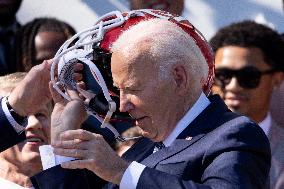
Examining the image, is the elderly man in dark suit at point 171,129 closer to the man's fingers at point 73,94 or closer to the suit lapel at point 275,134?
the man's fingers at point 73,94

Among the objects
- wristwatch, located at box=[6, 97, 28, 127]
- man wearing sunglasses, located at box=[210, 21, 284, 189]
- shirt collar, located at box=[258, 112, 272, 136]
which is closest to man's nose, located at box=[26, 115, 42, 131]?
wristwatch, located at box=[6, 97, 28, 127]

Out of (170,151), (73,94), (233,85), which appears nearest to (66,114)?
(73,94)

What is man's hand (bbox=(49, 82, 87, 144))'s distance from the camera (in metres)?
2.74

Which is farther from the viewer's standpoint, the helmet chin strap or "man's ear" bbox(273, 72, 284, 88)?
"man's ear" bbox(273, 72, 284, 88)

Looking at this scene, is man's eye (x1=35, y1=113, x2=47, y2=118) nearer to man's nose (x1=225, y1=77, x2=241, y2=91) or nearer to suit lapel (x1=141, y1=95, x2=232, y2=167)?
man's nose (x1=225, y1=77, x2=241, y2=91)

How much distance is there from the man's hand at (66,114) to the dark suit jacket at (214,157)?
0.87ft

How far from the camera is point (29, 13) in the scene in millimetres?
5453

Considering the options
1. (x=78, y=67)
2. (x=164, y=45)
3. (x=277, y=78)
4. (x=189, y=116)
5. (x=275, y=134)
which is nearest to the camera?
(x=164, y=45)

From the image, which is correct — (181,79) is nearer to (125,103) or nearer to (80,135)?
(125,103)

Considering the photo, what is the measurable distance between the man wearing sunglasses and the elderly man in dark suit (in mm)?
1237

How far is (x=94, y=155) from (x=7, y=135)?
898 mm

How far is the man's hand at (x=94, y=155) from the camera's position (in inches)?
93.5

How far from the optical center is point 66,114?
2799mm

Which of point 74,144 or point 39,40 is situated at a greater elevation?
point 74,144
